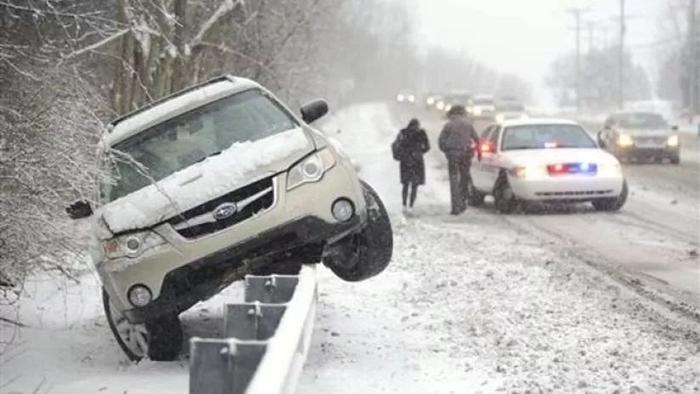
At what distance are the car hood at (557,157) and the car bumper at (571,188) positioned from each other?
0.31 m

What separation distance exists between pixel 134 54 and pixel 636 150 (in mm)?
18926

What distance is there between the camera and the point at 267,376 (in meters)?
4.07

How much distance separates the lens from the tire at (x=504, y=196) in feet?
55.9

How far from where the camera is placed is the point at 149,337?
768cm

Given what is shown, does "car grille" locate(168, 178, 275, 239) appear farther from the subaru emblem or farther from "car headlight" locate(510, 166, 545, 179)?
"car headlight" locate(510, 166, 545, 179)

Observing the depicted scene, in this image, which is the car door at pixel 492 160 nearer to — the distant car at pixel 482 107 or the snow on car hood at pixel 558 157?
the snow on car hood at pixel 558 157

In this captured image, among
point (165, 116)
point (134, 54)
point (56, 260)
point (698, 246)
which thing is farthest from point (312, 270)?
point (134, 54)

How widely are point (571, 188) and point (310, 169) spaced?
9.46m

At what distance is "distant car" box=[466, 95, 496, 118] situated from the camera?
2232 inches

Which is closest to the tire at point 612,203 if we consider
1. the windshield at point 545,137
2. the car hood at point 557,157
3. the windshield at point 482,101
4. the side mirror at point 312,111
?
the car hood at point 557,157

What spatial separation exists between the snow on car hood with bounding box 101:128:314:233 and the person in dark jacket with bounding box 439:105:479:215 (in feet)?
29.9

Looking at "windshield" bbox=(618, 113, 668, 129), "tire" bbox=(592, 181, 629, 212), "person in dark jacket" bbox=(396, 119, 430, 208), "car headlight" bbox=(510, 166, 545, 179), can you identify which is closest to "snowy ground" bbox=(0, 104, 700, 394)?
"car headlight" bbox=(510, 166, 545, 179)

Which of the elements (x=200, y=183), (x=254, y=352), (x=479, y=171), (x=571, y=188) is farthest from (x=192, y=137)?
(x=479, y=171)

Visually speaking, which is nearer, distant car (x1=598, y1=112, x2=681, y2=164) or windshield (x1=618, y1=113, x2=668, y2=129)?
distant car (x1=598, y1=112, x2=681, y2=164)
